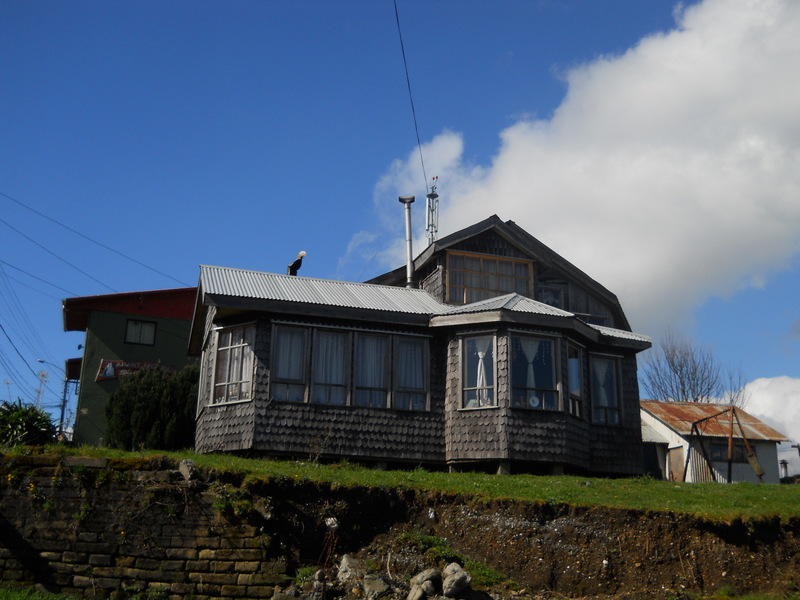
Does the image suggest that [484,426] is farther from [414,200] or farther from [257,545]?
[414,200]

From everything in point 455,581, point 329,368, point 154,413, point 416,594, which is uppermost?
point 329,368

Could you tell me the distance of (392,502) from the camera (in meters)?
14.9

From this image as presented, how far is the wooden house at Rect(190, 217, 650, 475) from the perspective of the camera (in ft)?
64.4

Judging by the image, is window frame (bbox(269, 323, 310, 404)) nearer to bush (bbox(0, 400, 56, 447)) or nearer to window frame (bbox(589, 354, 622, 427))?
bush (bbox(0, 400, 56, 447))

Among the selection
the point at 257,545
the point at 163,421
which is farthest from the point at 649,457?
the point at 257,545

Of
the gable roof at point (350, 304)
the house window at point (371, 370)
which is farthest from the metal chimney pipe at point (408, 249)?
the house window at point (371, 370)

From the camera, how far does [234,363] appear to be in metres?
20.2

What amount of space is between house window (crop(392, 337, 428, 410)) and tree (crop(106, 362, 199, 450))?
7.18m

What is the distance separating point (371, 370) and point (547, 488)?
18.7ft

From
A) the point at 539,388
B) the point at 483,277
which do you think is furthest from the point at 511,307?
the point at 483,277

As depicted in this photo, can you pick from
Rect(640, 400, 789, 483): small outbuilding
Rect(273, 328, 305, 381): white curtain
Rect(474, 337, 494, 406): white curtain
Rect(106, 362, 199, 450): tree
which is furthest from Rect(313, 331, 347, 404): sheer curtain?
Rect(640, 400, 789, 483): small outbuilding

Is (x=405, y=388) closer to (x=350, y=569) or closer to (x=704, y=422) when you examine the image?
(x=350, y=569)

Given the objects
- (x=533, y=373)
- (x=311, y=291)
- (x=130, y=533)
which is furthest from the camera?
(x=311, y=291)

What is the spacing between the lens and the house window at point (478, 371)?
20297 mm
